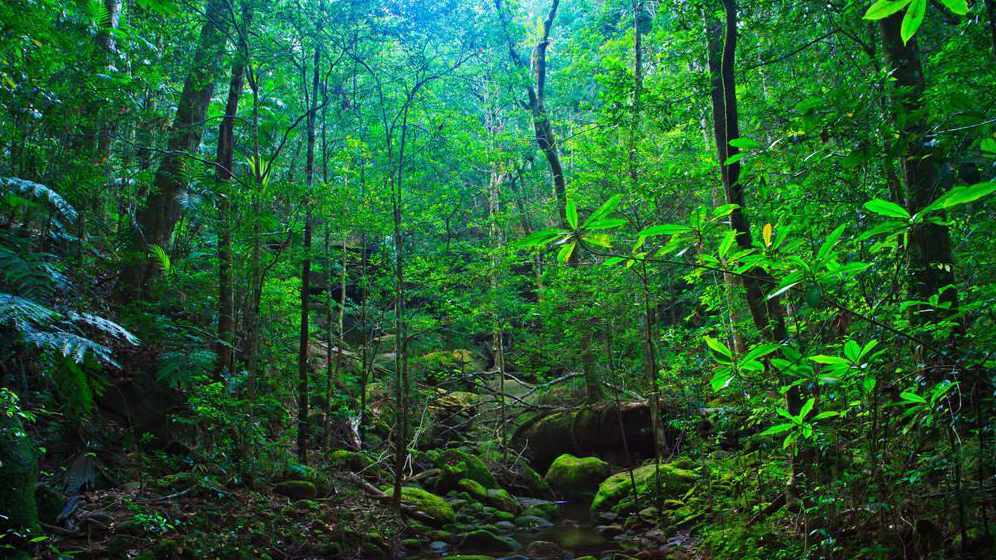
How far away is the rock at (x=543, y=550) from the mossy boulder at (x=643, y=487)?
143cm

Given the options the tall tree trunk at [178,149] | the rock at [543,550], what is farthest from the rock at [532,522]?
the tall tree trunk at [178,149]

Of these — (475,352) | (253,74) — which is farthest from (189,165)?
(475,352)

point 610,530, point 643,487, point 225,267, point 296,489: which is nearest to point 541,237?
point 225,267

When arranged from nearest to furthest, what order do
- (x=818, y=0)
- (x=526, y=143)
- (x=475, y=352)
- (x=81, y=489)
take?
(x=818, y=0), (x=81, y=489), (x=526, y=143), (x=475, y=352)

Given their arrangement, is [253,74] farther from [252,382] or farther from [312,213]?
[252,382]

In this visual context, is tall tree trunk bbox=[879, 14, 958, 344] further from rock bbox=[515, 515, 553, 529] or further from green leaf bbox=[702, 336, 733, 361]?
rock bbox=[515, 515, 553, 529]

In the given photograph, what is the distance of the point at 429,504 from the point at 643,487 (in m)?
3.63

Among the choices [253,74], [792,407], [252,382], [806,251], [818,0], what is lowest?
[792,407]

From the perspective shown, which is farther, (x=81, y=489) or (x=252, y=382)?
(x=252, y=382)

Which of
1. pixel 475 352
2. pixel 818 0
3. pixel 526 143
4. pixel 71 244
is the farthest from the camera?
pixel 475 352

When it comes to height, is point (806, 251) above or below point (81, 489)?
above

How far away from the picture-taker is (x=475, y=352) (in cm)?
2048

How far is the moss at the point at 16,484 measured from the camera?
4.10 meters

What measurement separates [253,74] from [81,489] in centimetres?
614
